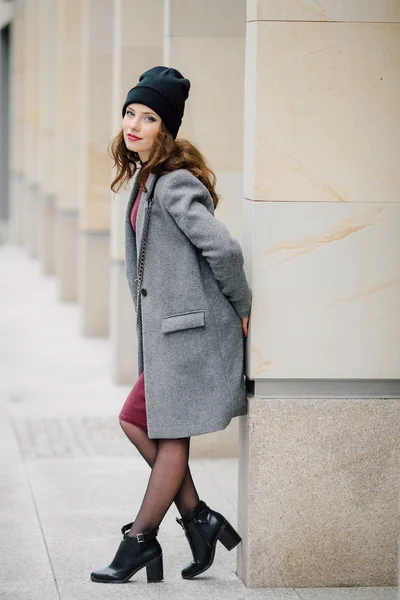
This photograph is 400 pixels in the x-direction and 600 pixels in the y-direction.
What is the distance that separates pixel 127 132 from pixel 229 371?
101 cm

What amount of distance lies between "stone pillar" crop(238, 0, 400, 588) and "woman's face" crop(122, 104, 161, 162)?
38 cm

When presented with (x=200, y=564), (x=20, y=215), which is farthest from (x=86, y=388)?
(x=20, y=215)

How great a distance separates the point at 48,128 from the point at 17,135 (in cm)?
702

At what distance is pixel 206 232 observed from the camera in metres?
4.78

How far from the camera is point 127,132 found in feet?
16.2

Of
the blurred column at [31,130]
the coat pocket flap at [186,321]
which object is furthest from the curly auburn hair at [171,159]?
the blurred column at [31,130]

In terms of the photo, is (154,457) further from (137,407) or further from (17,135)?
(17,135)

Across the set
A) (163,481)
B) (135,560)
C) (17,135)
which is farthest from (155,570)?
(17,135)

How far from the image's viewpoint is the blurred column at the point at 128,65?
9.85m

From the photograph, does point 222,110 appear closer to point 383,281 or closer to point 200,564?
point 383,281

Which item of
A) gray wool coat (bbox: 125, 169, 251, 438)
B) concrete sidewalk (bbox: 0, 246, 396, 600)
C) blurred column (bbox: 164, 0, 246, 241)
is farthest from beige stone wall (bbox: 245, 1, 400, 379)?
blurred column (bbox: 164, 0, 246, 241)

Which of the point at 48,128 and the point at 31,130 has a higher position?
the point at 31,130

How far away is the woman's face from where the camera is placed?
492 cm

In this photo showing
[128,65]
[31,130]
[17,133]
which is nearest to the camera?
Answer: [128,65]
